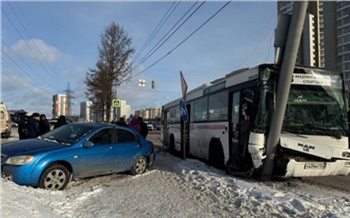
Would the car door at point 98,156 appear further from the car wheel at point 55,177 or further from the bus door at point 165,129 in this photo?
the bus door at point 165,129

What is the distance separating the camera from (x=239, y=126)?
31.9ft

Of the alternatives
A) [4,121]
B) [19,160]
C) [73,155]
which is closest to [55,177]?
[73,155]

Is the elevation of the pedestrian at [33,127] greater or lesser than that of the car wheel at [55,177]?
greater

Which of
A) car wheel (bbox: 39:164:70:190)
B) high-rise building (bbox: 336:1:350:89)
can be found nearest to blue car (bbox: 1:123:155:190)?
car wheel (bbox: 39:164:70:190)

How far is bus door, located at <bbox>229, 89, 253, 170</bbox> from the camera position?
9234mm

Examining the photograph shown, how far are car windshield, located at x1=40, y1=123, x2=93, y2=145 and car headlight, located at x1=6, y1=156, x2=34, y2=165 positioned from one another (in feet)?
3.77

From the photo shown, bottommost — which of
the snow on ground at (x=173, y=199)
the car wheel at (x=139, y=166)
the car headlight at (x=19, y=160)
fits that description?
the snow on ground at (x=173, y=199)

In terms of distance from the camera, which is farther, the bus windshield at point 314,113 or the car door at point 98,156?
the bus windshield at point 314,113

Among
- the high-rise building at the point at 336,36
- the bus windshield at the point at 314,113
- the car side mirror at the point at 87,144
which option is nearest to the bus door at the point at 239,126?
the bus windshield at the point at 314,113

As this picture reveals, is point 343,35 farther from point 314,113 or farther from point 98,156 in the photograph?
point 98,156

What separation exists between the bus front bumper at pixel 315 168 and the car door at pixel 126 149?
3.96 metres

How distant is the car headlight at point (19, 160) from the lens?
7344 mm

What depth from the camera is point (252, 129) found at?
8.83 meters

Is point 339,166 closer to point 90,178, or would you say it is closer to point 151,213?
point 151,213
